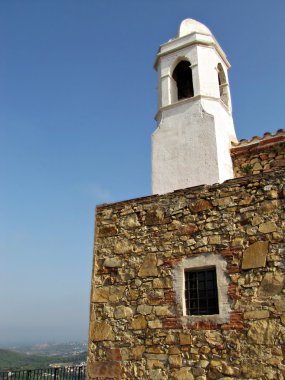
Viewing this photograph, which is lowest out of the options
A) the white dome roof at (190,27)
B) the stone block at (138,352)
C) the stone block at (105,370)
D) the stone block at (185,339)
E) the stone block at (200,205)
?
the stone block at (105,370)

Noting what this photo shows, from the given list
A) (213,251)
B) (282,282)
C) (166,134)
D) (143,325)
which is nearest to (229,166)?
(166,134)

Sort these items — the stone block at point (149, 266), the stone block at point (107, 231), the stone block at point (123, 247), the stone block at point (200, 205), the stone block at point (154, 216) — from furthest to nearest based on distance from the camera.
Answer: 1. the stone block at point (107, 231)
2. the stone block at point (123, 247)
3. the stone block at point (154, 216)
4. the stone block at point (149, 266)
5. the stone block at point (200, 205)

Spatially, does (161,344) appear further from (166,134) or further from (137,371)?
(166,134)

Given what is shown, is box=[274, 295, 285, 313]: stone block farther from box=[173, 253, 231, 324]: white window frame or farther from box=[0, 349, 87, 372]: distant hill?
box=[0, 349, 87, 372]: distant hill

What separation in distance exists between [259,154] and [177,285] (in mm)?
3633

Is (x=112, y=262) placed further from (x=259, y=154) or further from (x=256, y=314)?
(x=259, y=154)

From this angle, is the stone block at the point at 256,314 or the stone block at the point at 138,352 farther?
the stone block at the point at 138,352

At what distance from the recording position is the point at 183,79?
9.68 meters

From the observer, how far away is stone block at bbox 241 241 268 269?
574 centimetres

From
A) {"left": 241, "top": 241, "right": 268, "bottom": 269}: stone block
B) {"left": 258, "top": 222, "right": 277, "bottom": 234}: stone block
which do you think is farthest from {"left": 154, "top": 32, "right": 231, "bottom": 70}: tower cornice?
{"left": 241, "top": 241, "right": 268, "bottom": 269}: stone block

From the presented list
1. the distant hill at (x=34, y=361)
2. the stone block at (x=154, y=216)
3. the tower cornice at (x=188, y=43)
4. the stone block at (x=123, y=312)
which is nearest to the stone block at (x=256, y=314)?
the stone block at (x=123, y=312)

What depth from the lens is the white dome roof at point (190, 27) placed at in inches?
386

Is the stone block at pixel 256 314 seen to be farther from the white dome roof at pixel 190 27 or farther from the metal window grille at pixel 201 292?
the white dome roof at pixel 190 27

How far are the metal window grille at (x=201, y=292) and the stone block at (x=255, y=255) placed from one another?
586mm
